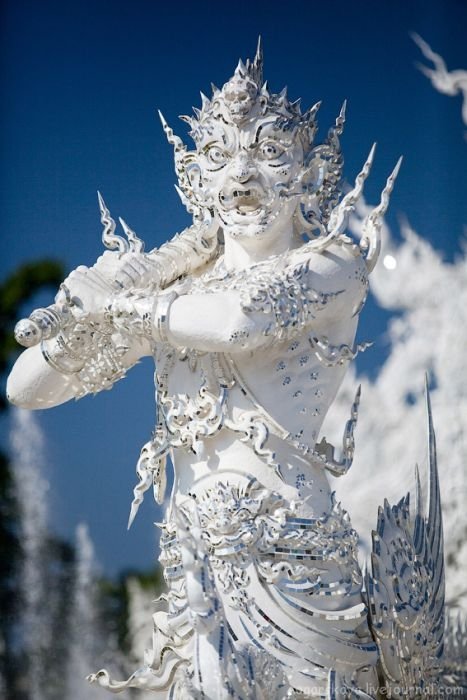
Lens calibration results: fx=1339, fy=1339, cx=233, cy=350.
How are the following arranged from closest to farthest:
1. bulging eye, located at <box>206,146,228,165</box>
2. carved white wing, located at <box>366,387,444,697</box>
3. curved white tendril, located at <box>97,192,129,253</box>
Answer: carved white wing, located at <box>366,387,444,697</box> → bulging eye, located at <box>206,146,228,165</box> → curved white tendril, located at <box>97,192,129,253</box>

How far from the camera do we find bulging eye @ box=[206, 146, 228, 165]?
3.17 m

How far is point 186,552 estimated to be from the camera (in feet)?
8.89

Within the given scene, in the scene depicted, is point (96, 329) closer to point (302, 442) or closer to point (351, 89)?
point (302, 442)

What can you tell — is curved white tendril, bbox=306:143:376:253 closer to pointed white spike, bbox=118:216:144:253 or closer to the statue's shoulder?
the statue's shoulder

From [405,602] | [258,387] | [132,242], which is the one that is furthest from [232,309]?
[405,602]

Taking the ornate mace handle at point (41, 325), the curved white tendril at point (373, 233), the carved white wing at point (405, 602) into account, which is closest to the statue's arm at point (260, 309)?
the curved white tendril at point (373, 233)

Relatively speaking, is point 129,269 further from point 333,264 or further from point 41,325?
point 333,264

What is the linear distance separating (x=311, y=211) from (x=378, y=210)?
165mm

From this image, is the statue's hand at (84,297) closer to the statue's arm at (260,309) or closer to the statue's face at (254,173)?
the statue's arm at (260,309)

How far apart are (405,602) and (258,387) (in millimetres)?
603

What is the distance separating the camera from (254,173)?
10.3 ft

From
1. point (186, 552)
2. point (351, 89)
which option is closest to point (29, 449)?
point (351, 89)

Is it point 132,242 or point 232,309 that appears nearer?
point 232,309

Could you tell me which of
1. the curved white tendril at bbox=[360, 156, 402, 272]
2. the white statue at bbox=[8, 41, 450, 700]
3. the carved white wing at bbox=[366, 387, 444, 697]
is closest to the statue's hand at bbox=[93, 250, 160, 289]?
the white statue at bbox=[8, 41, 450, 700]
